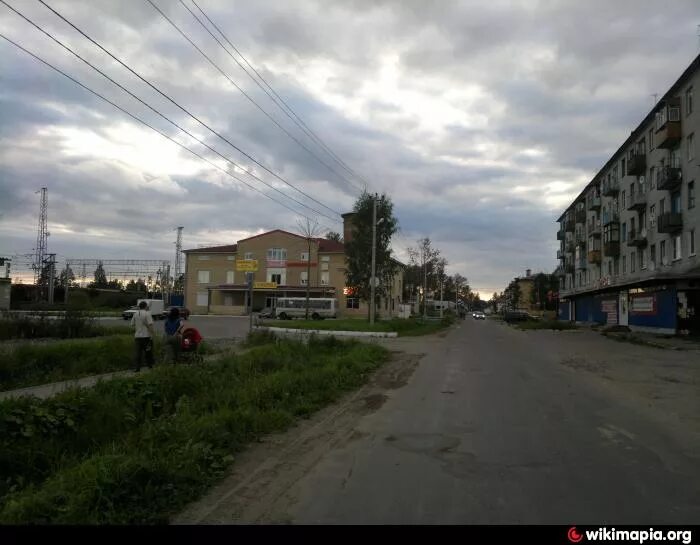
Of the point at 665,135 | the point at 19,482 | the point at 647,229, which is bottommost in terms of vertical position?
the point at 19,482

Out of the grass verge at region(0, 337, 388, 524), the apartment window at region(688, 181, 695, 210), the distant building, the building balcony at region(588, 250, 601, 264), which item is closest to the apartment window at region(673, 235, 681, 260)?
the distant building

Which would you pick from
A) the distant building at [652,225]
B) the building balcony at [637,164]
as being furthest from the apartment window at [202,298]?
the building balcony at [637,164]

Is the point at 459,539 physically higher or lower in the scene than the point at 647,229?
lower

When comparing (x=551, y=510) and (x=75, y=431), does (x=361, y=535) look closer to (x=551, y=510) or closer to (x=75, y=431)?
(x=551, y=510)

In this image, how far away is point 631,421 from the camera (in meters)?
8.83

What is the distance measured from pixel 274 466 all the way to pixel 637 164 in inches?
1819

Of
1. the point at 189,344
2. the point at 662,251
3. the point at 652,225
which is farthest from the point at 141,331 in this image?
the point at 652,225

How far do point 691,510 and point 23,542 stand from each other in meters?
5.20

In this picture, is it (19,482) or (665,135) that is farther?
(665,135)

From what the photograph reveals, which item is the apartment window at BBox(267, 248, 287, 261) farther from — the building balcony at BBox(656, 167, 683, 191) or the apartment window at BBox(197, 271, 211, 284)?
the building balcony at BBox(656, 167, 683, 191)

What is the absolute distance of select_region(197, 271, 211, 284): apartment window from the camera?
78938mm

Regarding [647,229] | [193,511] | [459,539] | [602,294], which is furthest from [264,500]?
[602,294]

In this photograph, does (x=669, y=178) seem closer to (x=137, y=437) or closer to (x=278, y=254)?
(x=137, y=437)

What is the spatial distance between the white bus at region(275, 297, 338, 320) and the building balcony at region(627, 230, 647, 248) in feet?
98.7
